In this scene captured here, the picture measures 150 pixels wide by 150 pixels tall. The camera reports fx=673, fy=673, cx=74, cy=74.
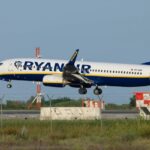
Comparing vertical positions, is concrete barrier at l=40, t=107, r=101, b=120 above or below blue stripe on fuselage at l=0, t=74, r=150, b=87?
below

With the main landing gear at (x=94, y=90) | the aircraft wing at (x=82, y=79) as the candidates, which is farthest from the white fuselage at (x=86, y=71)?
the main landing gear at (x=94, y=90)

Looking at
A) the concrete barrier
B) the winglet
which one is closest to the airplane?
the winglet

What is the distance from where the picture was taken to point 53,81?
62594 mm

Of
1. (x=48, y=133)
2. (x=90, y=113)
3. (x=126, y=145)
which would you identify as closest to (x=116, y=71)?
(x=90, y=113)

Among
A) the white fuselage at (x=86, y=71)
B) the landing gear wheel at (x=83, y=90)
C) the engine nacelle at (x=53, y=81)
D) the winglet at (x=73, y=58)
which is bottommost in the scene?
the landing gear wheel at (x=83, y=90)

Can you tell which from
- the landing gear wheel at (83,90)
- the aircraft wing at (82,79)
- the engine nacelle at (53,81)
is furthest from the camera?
the landing gear wheel at (83,90)

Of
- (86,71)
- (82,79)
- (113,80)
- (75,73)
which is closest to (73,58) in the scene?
(86,71)

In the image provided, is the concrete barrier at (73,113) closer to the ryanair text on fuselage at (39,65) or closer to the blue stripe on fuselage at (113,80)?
the ryanair text on fuselage at (39,65)

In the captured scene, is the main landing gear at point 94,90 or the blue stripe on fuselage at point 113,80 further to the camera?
the main landing gear at point 94,90

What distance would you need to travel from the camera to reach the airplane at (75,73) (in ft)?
208

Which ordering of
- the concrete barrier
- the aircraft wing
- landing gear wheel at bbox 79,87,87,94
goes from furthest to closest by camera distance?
landing gear wheel at bbox 79,87,87,94 < the aircraft wing < the concrete barrier

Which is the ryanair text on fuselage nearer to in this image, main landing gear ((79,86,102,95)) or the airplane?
the airplane

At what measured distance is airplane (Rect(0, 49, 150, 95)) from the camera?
63312mm

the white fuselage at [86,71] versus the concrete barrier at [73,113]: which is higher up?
the white fuselage at [86,71]
